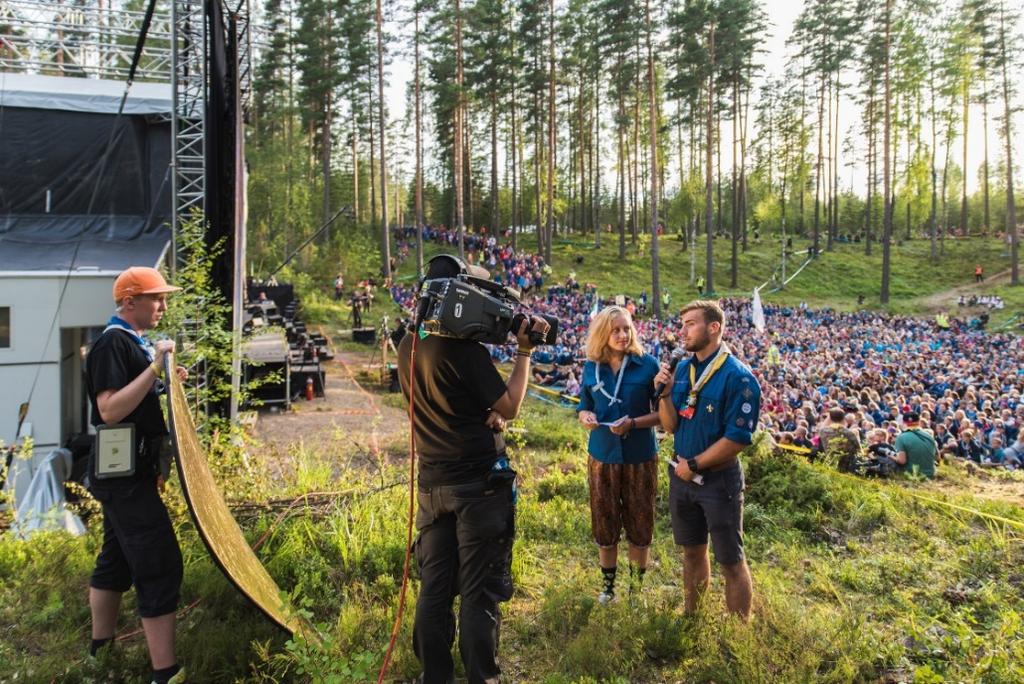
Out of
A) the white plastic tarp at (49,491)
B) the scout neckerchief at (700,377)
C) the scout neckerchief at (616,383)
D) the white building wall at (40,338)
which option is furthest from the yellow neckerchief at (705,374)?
the white building wall at (40,338)

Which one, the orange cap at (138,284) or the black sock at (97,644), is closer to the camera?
the orange cap at (138,284)

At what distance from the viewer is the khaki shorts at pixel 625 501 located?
11.9 ft

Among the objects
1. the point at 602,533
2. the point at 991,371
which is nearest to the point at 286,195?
the point at 991,371

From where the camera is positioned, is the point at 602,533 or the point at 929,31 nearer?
the point at 602,533

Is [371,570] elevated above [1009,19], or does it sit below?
below

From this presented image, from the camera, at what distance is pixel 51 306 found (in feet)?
32.9

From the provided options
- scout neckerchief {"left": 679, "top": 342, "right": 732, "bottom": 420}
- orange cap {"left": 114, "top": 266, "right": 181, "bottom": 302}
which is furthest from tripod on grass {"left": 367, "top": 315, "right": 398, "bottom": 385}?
scout neckerchief {"left": 679, "top": 342, "right": 732, "bottom": 420}

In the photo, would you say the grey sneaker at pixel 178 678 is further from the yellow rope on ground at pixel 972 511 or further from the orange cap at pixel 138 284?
the yellow rope on ground at pixel 972 511

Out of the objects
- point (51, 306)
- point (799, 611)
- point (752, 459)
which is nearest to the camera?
point (799, 611)

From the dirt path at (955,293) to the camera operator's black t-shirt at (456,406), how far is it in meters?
38.9

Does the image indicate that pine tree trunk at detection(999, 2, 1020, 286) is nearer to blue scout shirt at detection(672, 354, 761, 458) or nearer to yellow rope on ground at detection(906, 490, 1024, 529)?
yellow rope on ground at detection(906, 490, 1024, 529)

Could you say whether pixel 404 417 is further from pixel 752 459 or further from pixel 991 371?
pixel 991 371

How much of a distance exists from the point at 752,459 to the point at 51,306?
10413mm

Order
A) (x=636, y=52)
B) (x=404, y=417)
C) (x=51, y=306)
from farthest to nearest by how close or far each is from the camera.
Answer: (x=636, y=52), (x=404, y=417), (x=51, y=306)
